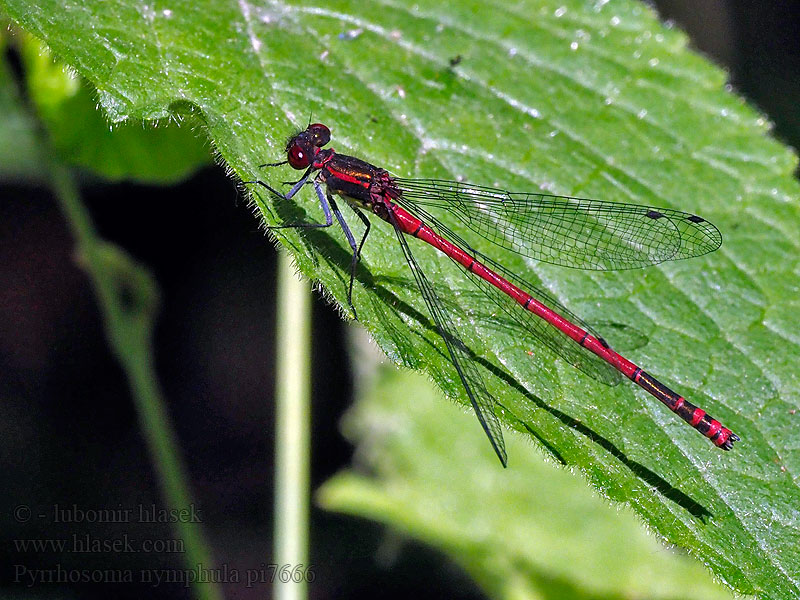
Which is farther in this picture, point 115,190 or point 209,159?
point 115,190

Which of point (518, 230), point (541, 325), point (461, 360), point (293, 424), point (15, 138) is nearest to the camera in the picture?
point (461, 360)

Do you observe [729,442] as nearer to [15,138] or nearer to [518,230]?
[518,230]

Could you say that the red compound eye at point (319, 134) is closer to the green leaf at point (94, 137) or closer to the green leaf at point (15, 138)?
the green leaf at point (94, 137)

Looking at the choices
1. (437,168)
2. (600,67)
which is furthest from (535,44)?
(437,168)

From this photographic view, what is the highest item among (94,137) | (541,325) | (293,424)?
(94,137)

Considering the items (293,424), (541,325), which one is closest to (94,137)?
(293,424)

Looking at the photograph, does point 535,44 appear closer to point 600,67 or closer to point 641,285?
point 600,67
